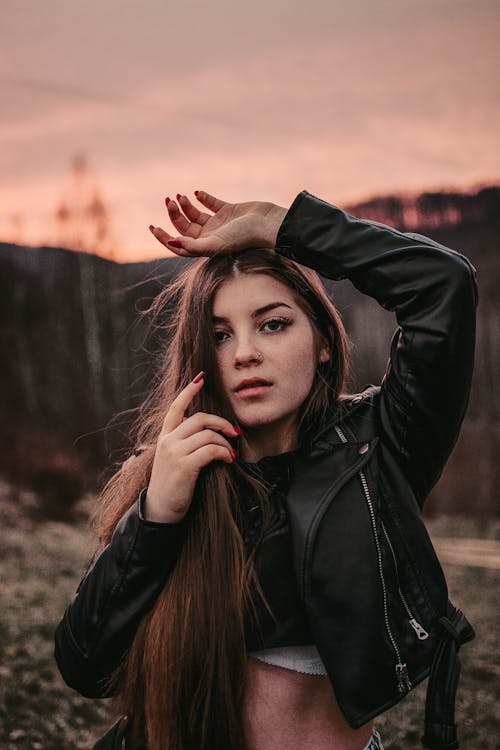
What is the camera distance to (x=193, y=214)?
2.23 metres

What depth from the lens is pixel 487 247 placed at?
2480 centimetres

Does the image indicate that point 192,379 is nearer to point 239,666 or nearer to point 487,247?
point 239,666

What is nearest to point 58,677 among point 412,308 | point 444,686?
point 444,686

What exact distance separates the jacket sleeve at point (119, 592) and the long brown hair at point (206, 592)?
5 centimetres

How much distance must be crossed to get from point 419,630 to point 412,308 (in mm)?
899

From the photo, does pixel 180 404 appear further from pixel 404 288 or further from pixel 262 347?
pixel 404 288

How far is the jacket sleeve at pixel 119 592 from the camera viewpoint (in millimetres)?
1926

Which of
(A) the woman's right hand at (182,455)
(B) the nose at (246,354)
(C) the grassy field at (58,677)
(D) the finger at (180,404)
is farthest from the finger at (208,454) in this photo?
(C) the grassy field at (58,677)

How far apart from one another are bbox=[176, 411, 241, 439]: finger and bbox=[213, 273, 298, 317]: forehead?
325 millimetres

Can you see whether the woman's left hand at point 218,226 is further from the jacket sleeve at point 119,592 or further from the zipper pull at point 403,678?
the zipper pull at point 403,678

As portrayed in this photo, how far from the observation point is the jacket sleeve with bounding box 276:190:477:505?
1.94 m

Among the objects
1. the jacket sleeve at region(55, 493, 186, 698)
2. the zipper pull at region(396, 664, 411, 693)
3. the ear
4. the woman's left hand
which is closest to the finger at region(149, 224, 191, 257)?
the woman's left hand

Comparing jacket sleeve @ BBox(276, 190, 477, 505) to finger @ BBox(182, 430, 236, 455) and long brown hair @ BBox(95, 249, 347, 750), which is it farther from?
finger @ BBox(182, 430, 236, 455)

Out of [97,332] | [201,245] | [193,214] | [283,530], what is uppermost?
[193,214]
